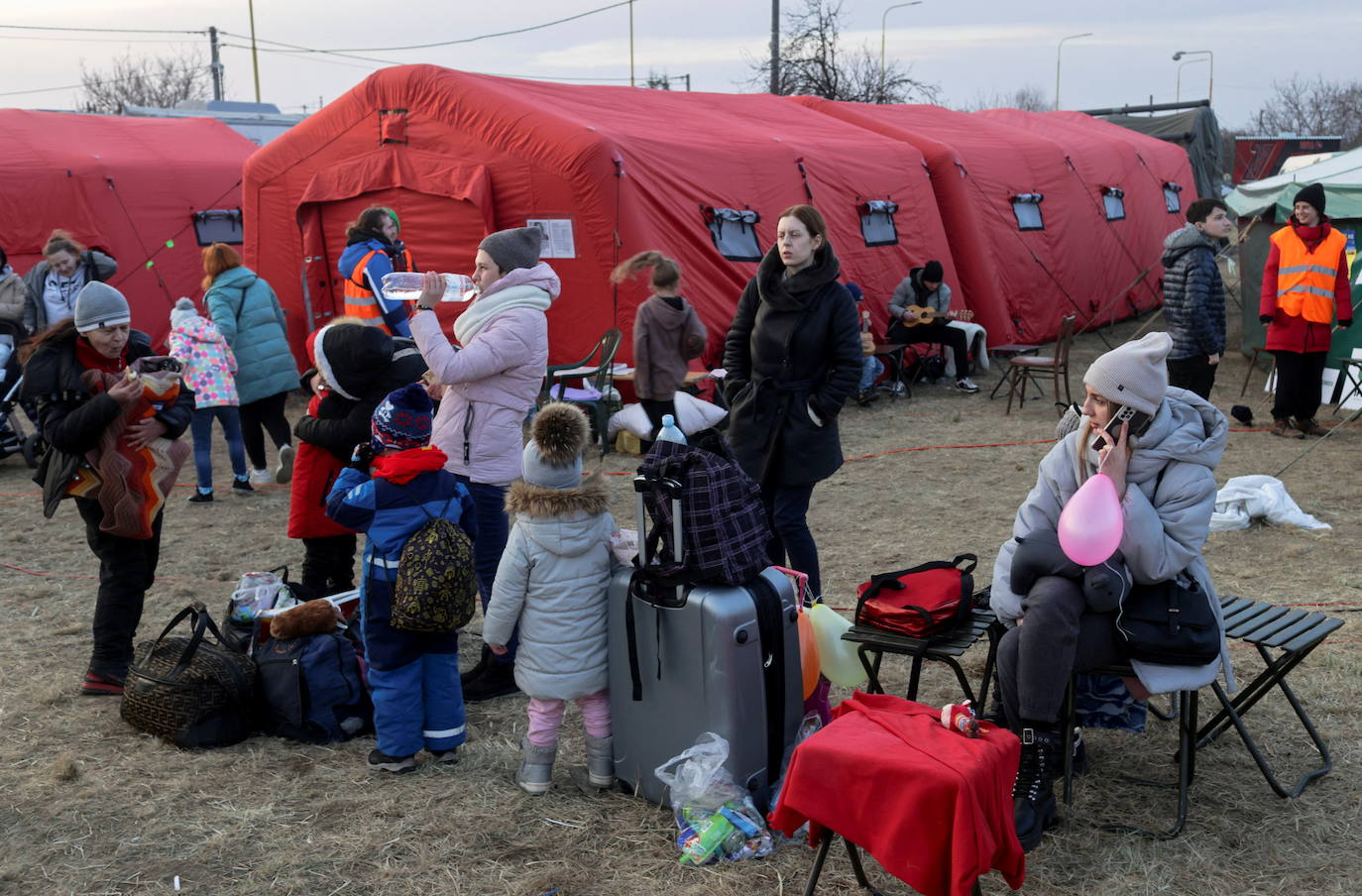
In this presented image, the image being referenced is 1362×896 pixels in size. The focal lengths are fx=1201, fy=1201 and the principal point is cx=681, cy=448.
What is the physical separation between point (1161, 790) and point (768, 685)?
134cm

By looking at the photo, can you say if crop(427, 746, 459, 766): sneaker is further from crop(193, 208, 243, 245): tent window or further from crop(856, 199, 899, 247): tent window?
crop(193, 208, 243, 245): tent window

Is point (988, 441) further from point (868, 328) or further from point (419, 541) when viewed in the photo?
point (419, 541)

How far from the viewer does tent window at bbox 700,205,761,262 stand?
37.5ft

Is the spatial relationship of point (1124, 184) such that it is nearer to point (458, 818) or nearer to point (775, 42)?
point (775, 42)

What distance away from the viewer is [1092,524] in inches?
130

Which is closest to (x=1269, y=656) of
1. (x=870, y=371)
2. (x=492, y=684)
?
(x=492, y=684)

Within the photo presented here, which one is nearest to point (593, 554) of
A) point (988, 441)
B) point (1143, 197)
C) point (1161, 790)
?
point (1161, 790)

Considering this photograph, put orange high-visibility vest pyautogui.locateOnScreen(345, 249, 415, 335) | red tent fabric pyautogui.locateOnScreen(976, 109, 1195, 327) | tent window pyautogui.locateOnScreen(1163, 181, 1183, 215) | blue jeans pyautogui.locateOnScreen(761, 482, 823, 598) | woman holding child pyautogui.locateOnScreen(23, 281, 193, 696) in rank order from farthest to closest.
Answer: tent window pyautogui.locateOnScreen(1163, 181, 1183, 215)
red tent fabric pyautogui.locateOnScreen(976, 109, 1195, 327)
orange high-visibility vest pyautogui.locateOnScreen(345, 249, 415, 335)
blue jeans pyautogui.locateOnScreen(761, 482, 823, 598)
woman holding child pyautogui.locateOnScreen(23, 281, 193, 696)

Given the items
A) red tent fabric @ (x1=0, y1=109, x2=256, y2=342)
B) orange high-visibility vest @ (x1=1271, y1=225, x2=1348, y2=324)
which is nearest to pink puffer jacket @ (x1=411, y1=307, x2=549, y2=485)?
orange high-visibility vest @ (x1=1271, y1=225, x2=1348, y2=324)

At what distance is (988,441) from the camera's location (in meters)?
10.0

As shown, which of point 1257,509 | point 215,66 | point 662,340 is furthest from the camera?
point 215,66

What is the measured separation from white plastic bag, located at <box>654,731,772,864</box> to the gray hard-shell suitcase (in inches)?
2.0

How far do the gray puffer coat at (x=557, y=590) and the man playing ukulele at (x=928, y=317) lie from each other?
948 cm

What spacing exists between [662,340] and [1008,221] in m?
8.24
